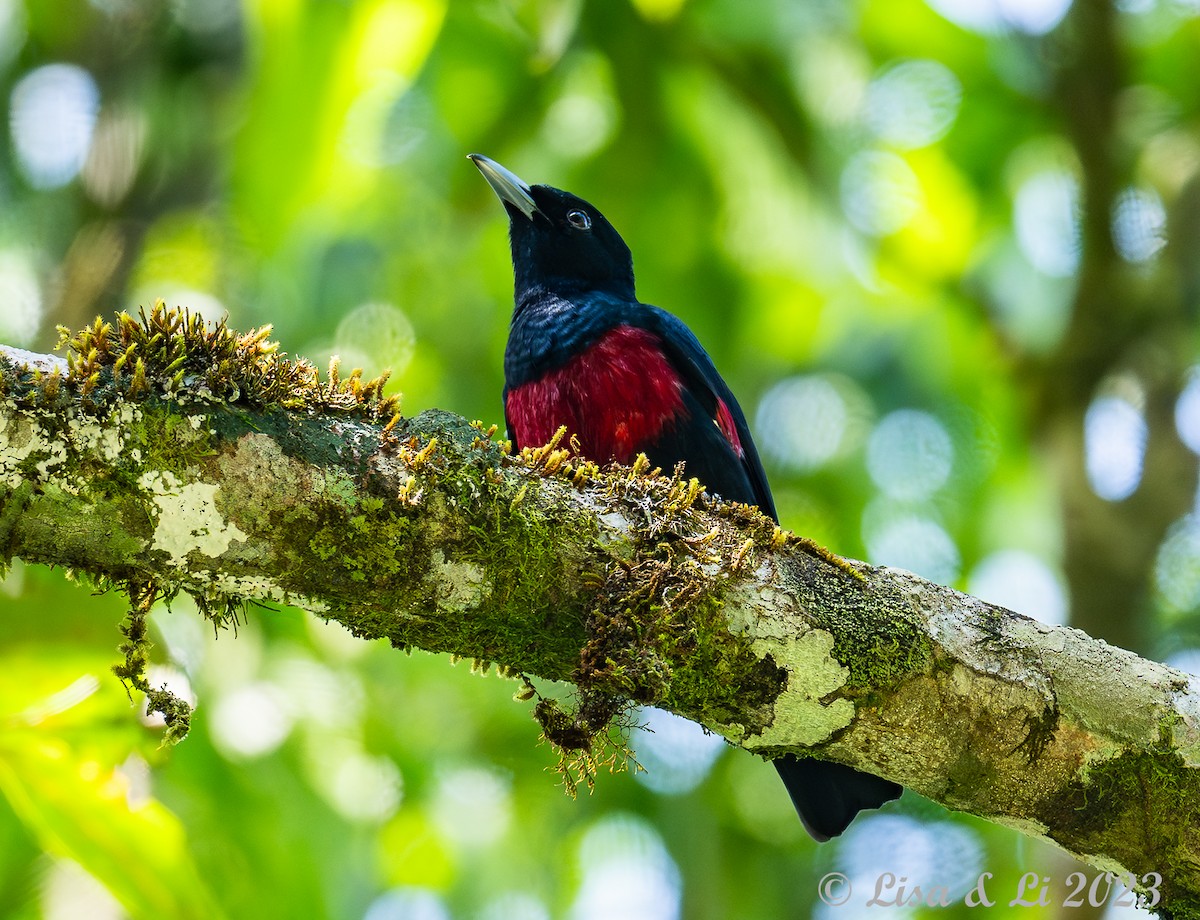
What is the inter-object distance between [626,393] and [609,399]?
0.06 meters

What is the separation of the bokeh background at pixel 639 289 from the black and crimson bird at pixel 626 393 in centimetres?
94

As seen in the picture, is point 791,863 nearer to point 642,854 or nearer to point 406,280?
point 642,854

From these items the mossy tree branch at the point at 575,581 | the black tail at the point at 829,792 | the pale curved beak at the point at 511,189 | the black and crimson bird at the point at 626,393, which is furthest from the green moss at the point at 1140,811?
the pale curved beak at the point at 511,189

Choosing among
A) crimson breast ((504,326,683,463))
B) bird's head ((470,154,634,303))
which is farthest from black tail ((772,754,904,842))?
bird's head ((470,154,634,303))

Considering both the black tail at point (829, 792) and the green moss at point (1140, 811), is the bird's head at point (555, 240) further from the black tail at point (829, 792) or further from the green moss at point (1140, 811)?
the green moss at point (1140, 811)

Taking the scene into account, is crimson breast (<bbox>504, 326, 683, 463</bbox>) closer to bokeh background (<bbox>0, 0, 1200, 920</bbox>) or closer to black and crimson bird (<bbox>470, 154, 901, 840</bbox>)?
black and crimson bird (<bbox>470, 154, 901, 840</bbox>)

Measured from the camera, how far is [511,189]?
16.0ft

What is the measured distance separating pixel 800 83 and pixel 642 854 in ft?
13.8

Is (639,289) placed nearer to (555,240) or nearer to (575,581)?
(555,240)

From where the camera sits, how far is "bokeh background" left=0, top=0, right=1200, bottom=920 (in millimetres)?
4562

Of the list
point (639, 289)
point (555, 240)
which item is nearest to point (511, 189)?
point (555, 240)

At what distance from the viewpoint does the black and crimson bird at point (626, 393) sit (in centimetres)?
388

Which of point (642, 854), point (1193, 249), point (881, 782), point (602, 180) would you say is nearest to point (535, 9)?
point (602, 180)

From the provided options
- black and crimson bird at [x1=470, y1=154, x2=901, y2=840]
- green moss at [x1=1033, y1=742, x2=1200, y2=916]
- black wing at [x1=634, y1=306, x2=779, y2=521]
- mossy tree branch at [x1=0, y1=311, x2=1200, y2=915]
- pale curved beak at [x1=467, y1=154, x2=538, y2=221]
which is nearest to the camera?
mossy tree branch at [x1=0, y1=311, x2=1200, y2=915]
